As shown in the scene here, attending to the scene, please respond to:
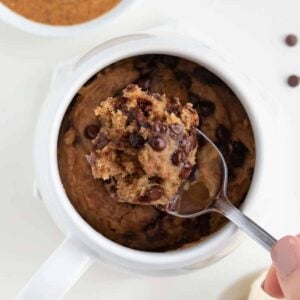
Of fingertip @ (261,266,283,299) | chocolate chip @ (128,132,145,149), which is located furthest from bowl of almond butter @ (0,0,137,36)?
fingertip @ (261,266,283,299)

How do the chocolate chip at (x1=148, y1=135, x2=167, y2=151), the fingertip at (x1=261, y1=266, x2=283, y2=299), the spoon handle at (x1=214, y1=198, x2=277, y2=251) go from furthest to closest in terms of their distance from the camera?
the fingertip at (x1=261, y1=266, x2=283, y2=299) → the spoon handle at (x1=214, y1=198, x2=277, y2=251) → the chocolate chip at (x1=148, y1=135, x2=167, y2=151)

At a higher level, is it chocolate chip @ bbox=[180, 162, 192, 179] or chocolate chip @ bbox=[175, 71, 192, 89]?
chocolate chip @ bbox=[175, 71, 192, 89]

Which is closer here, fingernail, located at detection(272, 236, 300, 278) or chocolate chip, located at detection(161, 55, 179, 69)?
fingernail, located at detection(272, 236, 300, 278)

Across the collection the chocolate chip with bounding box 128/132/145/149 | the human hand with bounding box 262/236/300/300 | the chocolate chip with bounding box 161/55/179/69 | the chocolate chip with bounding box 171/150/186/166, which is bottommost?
the human hand with bounding box 262/236/300/300

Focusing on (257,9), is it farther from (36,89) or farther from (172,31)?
(36,89)

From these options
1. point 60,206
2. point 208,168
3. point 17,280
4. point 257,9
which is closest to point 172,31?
point 257,9

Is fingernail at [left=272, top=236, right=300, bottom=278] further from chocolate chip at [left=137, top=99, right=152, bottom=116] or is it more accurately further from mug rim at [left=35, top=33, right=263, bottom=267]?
chocolate chip at [left=137, top=99, right=152, bottom=116]
